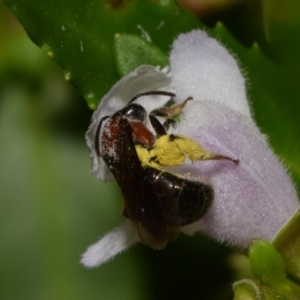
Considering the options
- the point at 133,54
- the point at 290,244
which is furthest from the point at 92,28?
the point at 290,244

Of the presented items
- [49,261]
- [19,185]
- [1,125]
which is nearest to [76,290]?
[49,261]

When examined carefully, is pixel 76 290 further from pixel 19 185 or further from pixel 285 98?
pixel 285 98

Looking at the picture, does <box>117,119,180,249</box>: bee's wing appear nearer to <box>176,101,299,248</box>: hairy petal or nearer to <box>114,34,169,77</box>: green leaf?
<box>176,101,299,248</box>: hairy petal

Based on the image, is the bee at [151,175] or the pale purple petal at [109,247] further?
the pale purple petal at [109,247]

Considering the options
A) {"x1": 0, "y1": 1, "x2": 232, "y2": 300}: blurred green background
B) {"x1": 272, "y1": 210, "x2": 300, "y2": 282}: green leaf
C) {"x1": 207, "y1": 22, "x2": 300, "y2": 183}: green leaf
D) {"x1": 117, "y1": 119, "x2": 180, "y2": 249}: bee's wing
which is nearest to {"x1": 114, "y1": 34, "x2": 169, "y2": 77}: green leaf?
{"x1": 207, "y1": 22, "x2": 300, "y2": 183}: green leaf

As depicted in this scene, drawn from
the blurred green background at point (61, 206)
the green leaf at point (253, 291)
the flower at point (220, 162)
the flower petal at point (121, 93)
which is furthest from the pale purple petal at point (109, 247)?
the blurred green background at point (61, 206)

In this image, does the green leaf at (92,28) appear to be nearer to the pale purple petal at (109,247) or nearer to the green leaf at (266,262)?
the pale purple petal at (109,247)
